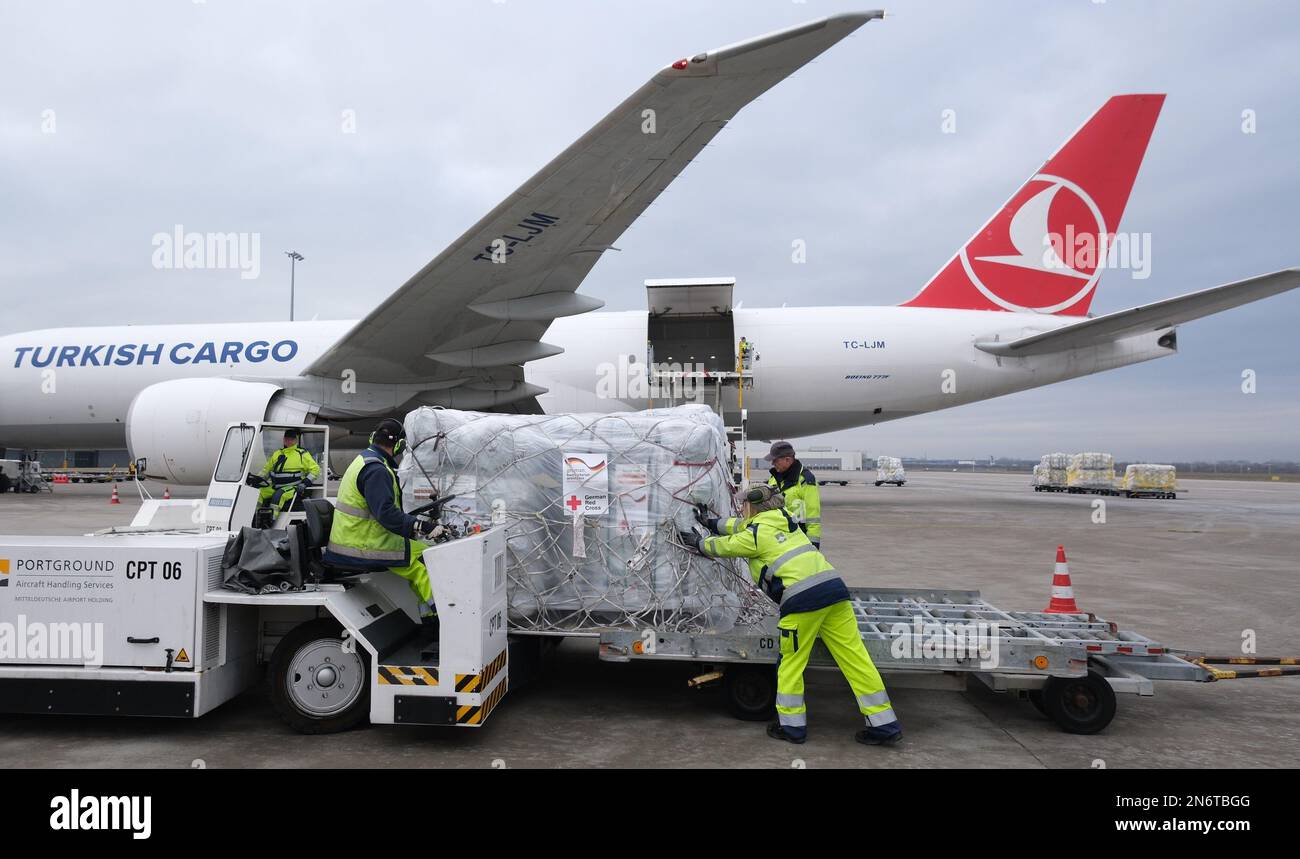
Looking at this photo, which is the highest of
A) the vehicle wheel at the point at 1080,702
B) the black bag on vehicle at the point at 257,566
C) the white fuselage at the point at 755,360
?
the white fuselage at the point at 755,360

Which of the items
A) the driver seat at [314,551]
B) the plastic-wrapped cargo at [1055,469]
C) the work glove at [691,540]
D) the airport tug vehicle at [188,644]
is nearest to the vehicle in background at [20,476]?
the airport tug vehicle at [188,644]

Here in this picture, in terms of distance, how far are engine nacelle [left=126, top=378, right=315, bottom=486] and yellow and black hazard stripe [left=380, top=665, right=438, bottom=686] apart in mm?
9173

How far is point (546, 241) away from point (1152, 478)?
104ft

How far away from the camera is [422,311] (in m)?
11.5

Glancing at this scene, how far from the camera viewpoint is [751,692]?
4875 millimetres

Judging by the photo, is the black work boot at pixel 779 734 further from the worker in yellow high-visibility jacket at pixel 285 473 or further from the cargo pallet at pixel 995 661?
the worker in yellow high-visibility jacket at pixel 285 473

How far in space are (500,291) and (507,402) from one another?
3.68m

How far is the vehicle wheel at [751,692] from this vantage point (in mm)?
4844

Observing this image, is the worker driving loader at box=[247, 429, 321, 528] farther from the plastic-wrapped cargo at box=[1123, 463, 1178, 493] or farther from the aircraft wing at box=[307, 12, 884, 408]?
the plastic-wrapped cargo at box=[1123, 463, 1178, 493]

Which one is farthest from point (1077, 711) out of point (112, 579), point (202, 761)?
point (112, 579)

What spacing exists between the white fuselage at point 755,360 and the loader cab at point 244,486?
33.8 feet
